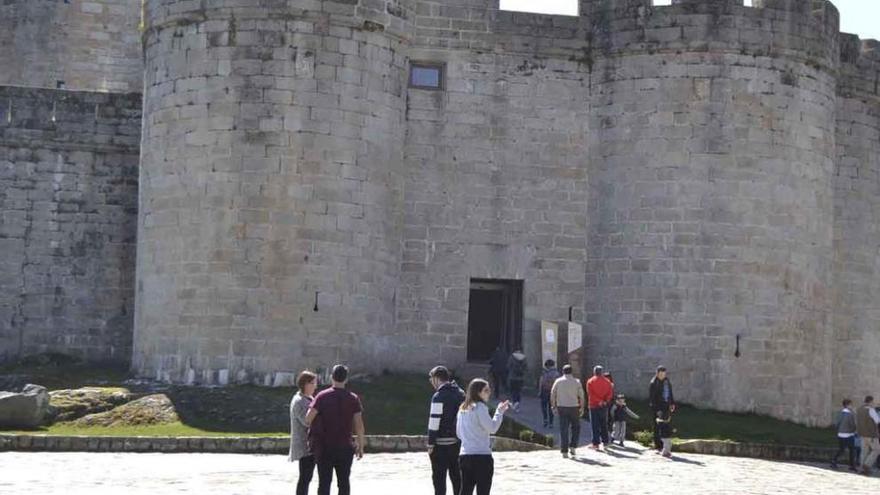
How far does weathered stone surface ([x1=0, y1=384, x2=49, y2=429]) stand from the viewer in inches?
1001

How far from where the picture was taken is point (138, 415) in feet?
87.6

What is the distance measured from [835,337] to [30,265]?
16660 mm

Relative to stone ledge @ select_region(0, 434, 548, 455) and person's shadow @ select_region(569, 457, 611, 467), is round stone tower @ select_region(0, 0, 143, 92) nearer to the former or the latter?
stone ledge @ select_region(0, 434, 548, 455)

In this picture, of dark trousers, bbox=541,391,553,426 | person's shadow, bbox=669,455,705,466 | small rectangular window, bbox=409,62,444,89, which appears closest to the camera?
person's shadow, bbox=669,455,705,466

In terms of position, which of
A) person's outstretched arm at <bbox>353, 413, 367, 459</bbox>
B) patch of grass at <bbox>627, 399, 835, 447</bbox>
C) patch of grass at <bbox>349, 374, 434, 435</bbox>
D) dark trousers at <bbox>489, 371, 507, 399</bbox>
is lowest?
patch of grass at <bbox>627, 399, 835, 447</bbox>

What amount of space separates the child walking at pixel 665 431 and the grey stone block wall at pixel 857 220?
10108 mm

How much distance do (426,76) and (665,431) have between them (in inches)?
Result: 378

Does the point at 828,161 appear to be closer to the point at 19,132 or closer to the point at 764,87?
the point at 764,87

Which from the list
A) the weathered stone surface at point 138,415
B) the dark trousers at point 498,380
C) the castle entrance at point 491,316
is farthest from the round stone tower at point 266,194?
the castle entrance at point 491,316

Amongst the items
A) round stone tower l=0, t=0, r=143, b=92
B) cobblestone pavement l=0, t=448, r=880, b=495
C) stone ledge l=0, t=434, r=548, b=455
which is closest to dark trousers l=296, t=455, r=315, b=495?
cobblestone pavement l=0, t=448, r=880, b=495

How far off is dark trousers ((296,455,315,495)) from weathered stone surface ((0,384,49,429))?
9.41 metres

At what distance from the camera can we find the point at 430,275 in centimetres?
3114

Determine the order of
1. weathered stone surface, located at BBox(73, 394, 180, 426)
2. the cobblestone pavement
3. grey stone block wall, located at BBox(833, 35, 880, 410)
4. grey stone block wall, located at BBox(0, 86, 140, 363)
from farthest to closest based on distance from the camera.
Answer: grey stone block wall, located at BBox(833, 35, 880, 410) → grey stone block wall, located at BBox(0, 86, 140, 363) → weathered stone surface, located at BBox(73, 394, 180, 426) → the cobblestone pavement

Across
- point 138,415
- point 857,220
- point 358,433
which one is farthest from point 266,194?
point 857,220
